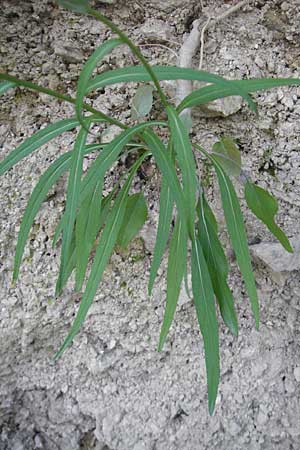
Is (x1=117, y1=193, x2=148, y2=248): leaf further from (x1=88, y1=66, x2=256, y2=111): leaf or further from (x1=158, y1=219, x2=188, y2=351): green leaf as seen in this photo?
(x1=88, y1=66, x2=256, y2=111): leaf

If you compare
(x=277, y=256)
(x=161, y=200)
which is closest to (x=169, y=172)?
(x=161, y=200)

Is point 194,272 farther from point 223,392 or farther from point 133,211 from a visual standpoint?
point 223,392

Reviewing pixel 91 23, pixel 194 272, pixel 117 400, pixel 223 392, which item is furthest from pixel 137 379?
pixel 91 23

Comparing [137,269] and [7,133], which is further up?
[7,133]

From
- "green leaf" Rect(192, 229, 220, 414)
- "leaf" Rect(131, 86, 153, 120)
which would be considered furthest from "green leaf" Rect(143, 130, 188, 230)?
"leaf" Rect(131, 86, 153, 120)

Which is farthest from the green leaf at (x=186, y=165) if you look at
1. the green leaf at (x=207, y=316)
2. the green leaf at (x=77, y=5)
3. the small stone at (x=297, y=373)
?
the small stone at (x=297, y=373)

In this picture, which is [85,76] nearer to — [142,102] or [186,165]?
[186,165]

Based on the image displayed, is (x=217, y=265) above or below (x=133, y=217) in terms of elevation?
below
